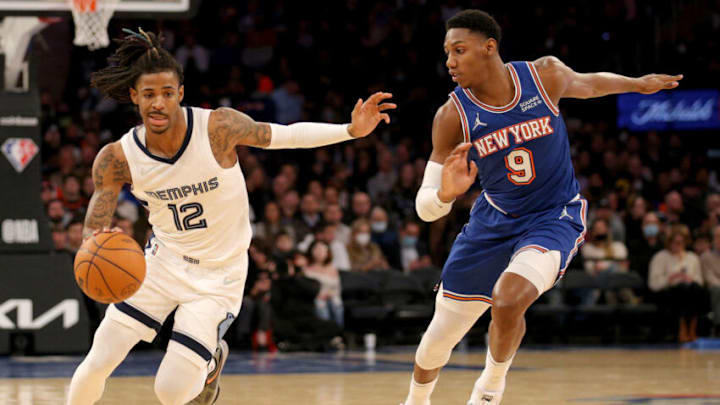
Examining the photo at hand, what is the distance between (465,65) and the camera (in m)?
5.93

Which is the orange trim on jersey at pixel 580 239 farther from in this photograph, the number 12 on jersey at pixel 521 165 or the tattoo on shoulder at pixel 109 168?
the tattoo on shoulder at pixel 109 168

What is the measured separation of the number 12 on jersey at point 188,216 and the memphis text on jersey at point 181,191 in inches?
2.2

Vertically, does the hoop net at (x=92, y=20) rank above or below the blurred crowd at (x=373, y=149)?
above

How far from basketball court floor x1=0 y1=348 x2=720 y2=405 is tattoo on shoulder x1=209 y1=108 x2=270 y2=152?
263 centimetres

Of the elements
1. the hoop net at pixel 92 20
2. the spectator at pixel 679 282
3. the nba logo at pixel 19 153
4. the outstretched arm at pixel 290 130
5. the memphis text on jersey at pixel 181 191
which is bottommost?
the spectator at pixel 679 282

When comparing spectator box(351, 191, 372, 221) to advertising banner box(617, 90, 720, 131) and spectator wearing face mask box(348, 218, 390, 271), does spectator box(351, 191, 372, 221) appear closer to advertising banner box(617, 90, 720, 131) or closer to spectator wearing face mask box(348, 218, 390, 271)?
spectator wearing face mask box(348, 218, 390, 271)

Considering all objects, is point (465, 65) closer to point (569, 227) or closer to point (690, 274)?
point (569, 227)

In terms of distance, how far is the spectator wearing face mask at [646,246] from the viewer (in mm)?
13938

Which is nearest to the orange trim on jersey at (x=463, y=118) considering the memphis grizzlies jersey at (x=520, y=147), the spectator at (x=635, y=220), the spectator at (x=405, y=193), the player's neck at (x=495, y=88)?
the memphis grizzlies jersey at (x=520, y=147)

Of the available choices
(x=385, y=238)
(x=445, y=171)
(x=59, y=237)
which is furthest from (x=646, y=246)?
(x=445, y=171)

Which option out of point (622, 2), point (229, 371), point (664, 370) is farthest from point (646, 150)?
point (229, 371)

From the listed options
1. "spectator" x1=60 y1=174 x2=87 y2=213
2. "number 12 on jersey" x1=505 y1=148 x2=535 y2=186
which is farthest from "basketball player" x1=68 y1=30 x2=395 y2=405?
"spectator" x1=60 y1=174 x2=87 y2=213

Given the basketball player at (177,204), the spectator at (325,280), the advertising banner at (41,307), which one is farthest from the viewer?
the spectator at (325,280)

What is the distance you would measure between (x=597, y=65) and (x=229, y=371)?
11412 millimetres
